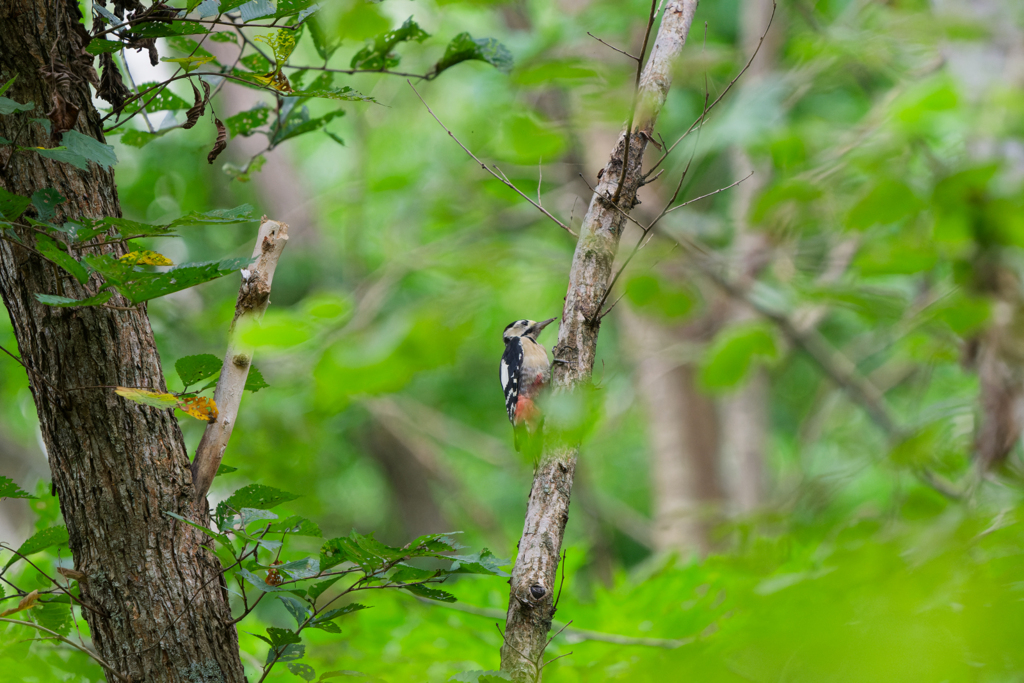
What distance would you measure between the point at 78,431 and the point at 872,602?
159 centimetres

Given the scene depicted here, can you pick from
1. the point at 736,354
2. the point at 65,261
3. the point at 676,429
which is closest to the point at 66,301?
the point at 65,261

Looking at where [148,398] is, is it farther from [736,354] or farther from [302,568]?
[736,354]

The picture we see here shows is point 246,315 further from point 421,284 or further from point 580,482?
point 421,284

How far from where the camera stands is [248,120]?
7.49ft

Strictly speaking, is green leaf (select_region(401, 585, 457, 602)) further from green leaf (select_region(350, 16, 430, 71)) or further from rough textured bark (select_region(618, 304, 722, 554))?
rough textured bark (select_region(618, 304, 722, 554))

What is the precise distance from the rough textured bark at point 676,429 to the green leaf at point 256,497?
512 cm

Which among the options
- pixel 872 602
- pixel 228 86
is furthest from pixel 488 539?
pixel 872 602

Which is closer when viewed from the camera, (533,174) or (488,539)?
(533,174)

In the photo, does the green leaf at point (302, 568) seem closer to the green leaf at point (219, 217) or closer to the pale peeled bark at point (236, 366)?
the pale peeled bark at point (236, 366)

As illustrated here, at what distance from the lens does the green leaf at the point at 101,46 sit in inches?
57.1

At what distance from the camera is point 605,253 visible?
70.2 inches

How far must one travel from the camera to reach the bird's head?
3.94 meters

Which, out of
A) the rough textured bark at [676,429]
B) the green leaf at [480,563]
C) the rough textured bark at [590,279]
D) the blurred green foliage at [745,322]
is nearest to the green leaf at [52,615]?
the blurred green foliage at [745,322]

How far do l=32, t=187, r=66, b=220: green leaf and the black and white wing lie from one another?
2.66 m
